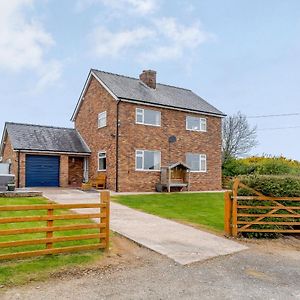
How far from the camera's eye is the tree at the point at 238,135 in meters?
44.3

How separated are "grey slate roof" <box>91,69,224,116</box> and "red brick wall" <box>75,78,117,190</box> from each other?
70cm

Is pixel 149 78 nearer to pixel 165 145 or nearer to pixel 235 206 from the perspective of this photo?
pixel 165 145

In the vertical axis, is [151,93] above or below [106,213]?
above

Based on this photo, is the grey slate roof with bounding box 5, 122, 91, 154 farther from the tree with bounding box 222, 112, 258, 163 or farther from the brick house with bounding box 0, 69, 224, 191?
the tree with bounding box 222, 112, 258, 163

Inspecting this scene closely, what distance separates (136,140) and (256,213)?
43.8 feet

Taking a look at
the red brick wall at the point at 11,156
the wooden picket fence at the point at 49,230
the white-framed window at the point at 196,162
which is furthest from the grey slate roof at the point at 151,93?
the wooden picket fence at the point at 49,230

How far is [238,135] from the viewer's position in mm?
44812

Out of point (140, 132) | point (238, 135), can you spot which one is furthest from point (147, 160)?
point (238, 135)

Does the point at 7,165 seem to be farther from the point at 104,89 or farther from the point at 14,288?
the point at 14,288

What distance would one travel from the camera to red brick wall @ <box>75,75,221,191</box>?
2138 cm

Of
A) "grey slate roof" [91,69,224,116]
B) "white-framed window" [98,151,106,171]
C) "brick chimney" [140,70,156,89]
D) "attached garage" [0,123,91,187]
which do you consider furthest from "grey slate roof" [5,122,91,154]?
"brick chimney" [140,70,156,89]

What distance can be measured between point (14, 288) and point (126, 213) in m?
7.50

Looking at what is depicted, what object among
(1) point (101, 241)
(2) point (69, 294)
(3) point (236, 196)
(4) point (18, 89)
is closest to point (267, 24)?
(3) point (236, 196)

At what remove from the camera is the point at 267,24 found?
45.2 ft
